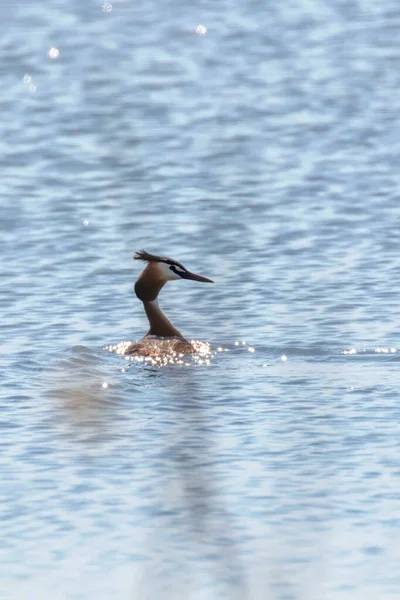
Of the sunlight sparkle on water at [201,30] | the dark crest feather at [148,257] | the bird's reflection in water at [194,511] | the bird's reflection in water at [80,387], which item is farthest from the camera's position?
the sunlight sparkle on water at [201,30]

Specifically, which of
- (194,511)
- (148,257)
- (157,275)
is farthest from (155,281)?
(194,511)

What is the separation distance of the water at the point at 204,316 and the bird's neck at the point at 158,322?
20 centimetres

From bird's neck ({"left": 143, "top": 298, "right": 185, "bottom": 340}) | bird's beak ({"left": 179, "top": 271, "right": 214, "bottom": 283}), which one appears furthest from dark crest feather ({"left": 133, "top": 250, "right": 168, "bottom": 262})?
bird's neck ({"left": 143, "top": 298, "right": 185, "bottom": 340})

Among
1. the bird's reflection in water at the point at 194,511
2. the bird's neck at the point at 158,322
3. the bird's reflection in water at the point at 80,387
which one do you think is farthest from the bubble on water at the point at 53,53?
the bird's reflection in water at the point at 194,511

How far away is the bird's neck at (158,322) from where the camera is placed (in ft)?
42.7

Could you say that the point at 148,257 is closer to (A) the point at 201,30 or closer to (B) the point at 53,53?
(B) the point at 53,53

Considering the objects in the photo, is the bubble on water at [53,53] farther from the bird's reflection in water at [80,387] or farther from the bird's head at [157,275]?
the bird's reflection in water at [80,387]

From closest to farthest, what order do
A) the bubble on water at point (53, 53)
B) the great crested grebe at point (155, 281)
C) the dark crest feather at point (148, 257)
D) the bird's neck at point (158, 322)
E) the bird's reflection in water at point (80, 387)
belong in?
the bird's reflection in water at point (80, 387), the bird's neck at point (158, 322), the great crested grebe at point (155, 281), the dark crest feather at point (148, 257), the bubble on water at point (53, 53)

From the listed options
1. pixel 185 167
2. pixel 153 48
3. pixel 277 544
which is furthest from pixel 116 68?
pixel 153 48

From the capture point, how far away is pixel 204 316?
44.8ft

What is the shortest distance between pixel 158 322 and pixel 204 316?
47 cm

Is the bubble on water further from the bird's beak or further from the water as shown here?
the bird's beak

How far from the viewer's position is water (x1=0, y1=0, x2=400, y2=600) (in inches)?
259

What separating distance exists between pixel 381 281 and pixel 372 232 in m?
2.01
